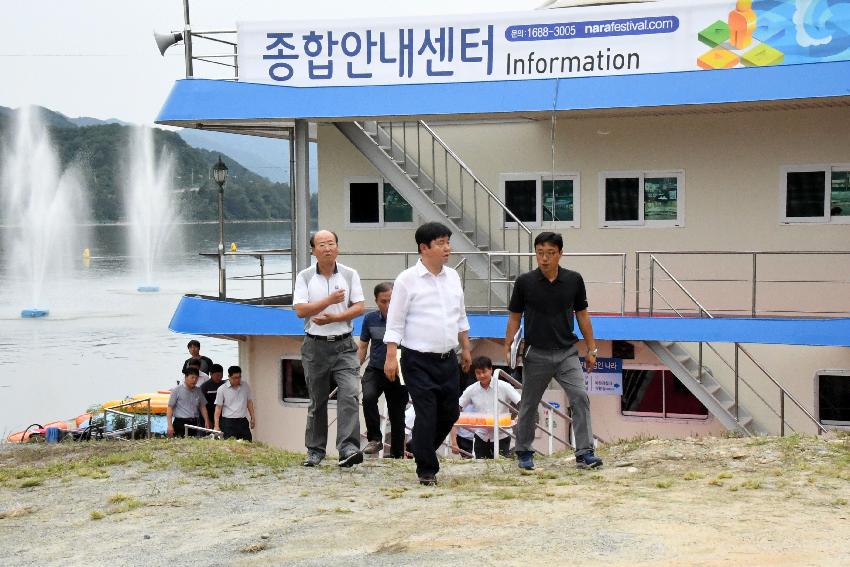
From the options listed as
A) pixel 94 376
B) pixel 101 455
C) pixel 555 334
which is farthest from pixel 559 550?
pixel 94 376

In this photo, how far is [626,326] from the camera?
17.1 metres

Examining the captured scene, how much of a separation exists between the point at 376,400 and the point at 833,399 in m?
7.89

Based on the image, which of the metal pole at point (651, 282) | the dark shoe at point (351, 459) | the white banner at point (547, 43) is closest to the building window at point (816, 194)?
the white banner at point (547, 43)

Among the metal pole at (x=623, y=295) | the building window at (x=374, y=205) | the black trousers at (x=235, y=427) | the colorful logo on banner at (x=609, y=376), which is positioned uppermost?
the building window at (x=374, y=205)

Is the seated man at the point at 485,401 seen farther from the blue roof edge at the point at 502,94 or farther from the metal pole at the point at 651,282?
the blue roof edge at the point at 502,94

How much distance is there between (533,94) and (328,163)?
3862 mm

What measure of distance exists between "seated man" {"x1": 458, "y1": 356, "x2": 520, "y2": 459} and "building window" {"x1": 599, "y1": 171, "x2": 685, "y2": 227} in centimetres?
559

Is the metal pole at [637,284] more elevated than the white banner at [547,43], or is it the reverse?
the white banner at [547,43]

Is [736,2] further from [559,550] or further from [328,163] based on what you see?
[559,550]

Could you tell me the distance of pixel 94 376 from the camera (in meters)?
55.7

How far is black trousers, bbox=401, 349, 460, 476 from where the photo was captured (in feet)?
31.2

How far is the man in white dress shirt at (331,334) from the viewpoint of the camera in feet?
33.7

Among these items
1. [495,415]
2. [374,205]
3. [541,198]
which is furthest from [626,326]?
[374,205]

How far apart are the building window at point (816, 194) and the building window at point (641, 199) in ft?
4.78
